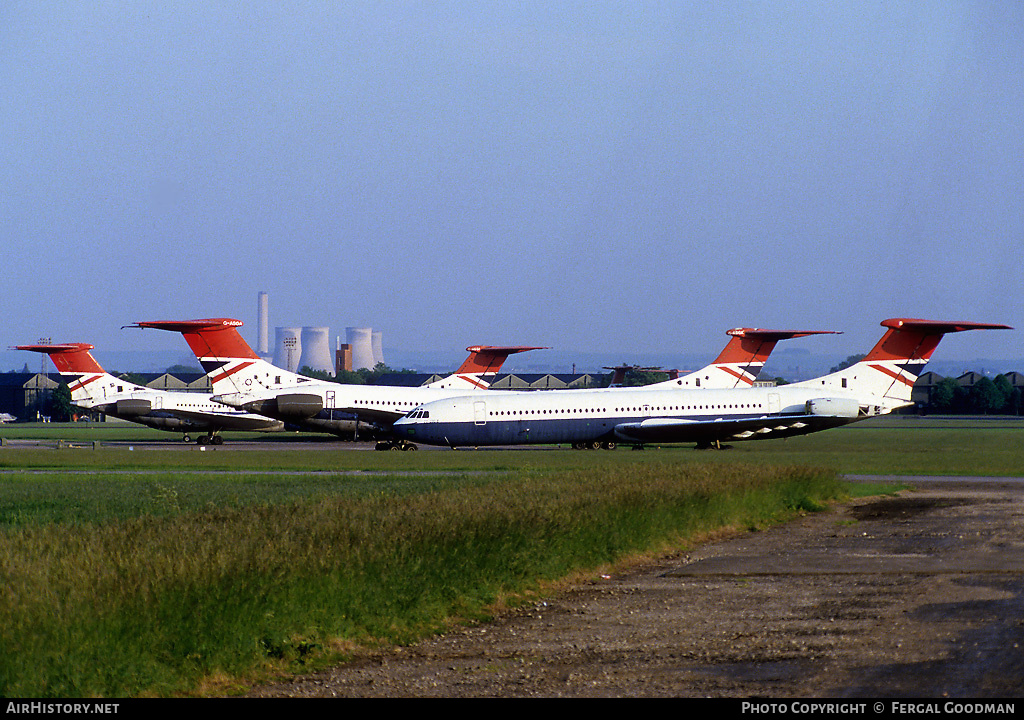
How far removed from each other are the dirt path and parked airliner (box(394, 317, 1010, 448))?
3482cm

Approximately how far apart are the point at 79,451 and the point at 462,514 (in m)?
42.3

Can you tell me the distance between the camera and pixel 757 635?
11.9 meters

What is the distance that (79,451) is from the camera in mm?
54188

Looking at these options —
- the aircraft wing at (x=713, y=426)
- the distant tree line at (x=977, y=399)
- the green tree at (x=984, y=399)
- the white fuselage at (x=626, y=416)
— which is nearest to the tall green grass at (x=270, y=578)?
the white fuselage at (x=626, y=416)

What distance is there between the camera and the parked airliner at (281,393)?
203ft

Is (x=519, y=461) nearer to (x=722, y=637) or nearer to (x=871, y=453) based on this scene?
(x=871, y=453)

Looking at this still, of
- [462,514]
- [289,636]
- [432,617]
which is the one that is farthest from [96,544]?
[462,514]

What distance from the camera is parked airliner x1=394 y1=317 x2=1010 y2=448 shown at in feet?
178

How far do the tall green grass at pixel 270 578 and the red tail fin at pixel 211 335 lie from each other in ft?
147

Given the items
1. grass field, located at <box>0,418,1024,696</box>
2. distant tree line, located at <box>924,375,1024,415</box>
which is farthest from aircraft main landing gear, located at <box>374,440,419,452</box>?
distant tree line, located at <box>924,375,1024,415</box>

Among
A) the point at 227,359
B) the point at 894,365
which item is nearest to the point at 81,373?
the point at 227,359

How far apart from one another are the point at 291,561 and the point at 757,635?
16.2 feet

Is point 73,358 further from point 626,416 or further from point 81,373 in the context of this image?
point 626,416

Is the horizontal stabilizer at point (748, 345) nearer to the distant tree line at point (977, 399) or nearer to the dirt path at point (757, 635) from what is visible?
the dirt path at point (757, 635)
